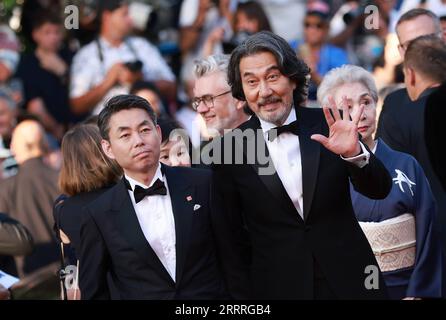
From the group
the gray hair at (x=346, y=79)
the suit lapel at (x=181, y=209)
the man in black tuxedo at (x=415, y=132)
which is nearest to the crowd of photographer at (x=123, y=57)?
the man in black tuxedo at (x=415, y=132)

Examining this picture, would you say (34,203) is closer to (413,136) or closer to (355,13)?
(413,136)

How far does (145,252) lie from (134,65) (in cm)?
510

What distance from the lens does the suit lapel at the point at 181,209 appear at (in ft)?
17.0

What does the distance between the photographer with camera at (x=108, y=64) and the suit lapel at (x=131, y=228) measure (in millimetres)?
4791

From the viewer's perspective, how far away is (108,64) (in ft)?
33.7

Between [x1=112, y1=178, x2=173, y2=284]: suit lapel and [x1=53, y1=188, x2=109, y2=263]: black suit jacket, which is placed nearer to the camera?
[x1=112, y1=178, x2=173, y2=284]: suit lapel

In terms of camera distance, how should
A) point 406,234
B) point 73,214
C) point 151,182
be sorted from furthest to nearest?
1. point 73,214
2. point 406,234
3. point 151,182

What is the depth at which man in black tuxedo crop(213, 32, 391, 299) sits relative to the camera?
512 centimetres

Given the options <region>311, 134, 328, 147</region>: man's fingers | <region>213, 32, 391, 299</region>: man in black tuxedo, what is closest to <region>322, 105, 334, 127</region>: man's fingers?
<region>213, 32, 391, 299</region>: man in black tuxedo

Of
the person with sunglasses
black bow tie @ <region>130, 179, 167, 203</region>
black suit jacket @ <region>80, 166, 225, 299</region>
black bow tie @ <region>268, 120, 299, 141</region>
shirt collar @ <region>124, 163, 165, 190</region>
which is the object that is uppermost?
the person with sunglasses

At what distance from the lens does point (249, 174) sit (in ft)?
17.1

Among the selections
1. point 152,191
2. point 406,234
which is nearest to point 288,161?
point 152,191

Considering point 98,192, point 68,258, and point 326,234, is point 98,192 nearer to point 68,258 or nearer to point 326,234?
point 68,258

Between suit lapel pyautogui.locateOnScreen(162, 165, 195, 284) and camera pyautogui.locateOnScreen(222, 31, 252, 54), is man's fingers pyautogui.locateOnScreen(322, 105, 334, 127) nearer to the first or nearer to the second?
suit lapel pyautogui.locateOnScreen(162, 165, 195, 284)
